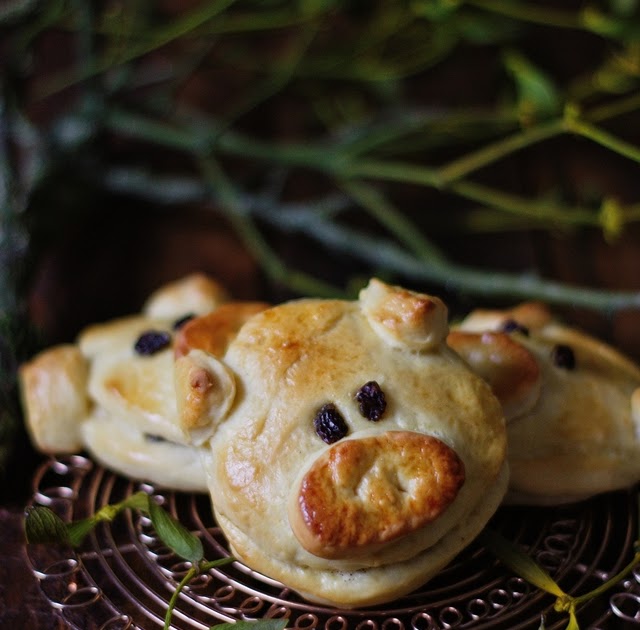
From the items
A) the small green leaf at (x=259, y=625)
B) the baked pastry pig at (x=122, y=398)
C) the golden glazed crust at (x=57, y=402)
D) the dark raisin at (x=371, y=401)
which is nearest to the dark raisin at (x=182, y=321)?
the baked pastry pig at (x=122, y=398)

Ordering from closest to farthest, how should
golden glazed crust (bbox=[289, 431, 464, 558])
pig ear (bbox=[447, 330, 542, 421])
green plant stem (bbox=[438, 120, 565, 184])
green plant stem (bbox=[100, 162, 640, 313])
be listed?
1. golden glazed crust (bbox=[289, 431, 464, 558])
2. pig ear (bbox=[447, 330, 542, 421])
3. green plant stem (bbox=[438, 120, 565, 184])
4. green plant stem (bbox=[100, 162, 640, 313])

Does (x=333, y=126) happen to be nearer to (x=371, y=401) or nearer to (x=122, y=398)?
(x=122, y=398)

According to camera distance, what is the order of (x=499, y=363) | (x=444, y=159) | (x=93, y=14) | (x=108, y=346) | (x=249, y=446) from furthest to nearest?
(x=444, y=159) → (x=93, y=14) → (x=108, y=346) → (x=499, y=363) → (x=249, y=446)

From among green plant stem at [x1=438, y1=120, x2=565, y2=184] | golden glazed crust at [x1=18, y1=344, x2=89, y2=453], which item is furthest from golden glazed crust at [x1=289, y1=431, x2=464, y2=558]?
green plant stem at [x1=438, y1=120, x2=565, y2=184]

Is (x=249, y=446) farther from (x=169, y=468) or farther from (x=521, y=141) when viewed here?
(x=521, y=141)

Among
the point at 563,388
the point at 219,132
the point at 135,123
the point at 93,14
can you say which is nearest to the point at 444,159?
the point at 219,132

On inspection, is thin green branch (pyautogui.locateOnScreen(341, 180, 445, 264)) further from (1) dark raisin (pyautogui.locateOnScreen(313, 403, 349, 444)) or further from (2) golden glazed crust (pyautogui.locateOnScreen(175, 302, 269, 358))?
(1) dark raisin (pyautogui.locateOnScreen(313, 403, 349, 444))

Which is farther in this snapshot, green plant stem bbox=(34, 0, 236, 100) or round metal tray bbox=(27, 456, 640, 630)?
green plant stem bbox=(34, 0, 236, 100)
